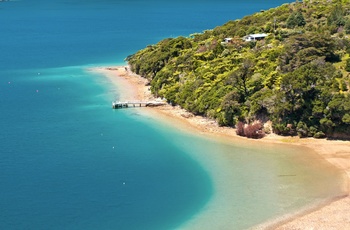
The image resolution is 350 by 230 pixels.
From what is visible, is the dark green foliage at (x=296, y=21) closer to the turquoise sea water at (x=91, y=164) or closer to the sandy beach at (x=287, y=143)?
the sandy beach at (x=287, y=143)

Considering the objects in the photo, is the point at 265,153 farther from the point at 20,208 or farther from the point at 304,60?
the point at 20,208

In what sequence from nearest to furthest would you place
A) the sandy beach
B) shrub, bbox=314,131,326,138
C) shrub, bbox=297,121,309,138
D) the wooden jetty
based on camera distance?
the sandy beach, shrub, bbox=314,131,326,138, shrub, bbox=297,121,309,138, the wooden jetty

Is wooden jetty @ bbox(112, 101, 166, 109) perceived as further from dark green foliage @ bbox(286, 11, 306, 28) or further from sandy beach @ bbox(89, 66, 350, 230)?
dark green foliage @ bbox(286, 11, 306, 28)

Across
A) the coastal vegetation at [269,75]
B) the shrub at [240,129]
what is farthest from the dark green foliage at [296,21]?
the shrub at [240,129]

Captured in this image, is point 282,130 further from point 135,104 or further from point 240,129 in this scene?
point 135,104

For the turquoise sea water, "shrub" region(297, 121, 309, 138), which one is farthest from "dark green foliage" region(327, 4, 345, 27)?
the turquoise sea water

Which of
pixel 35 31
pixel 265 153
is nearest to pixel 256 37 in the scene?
pixel 265 153
